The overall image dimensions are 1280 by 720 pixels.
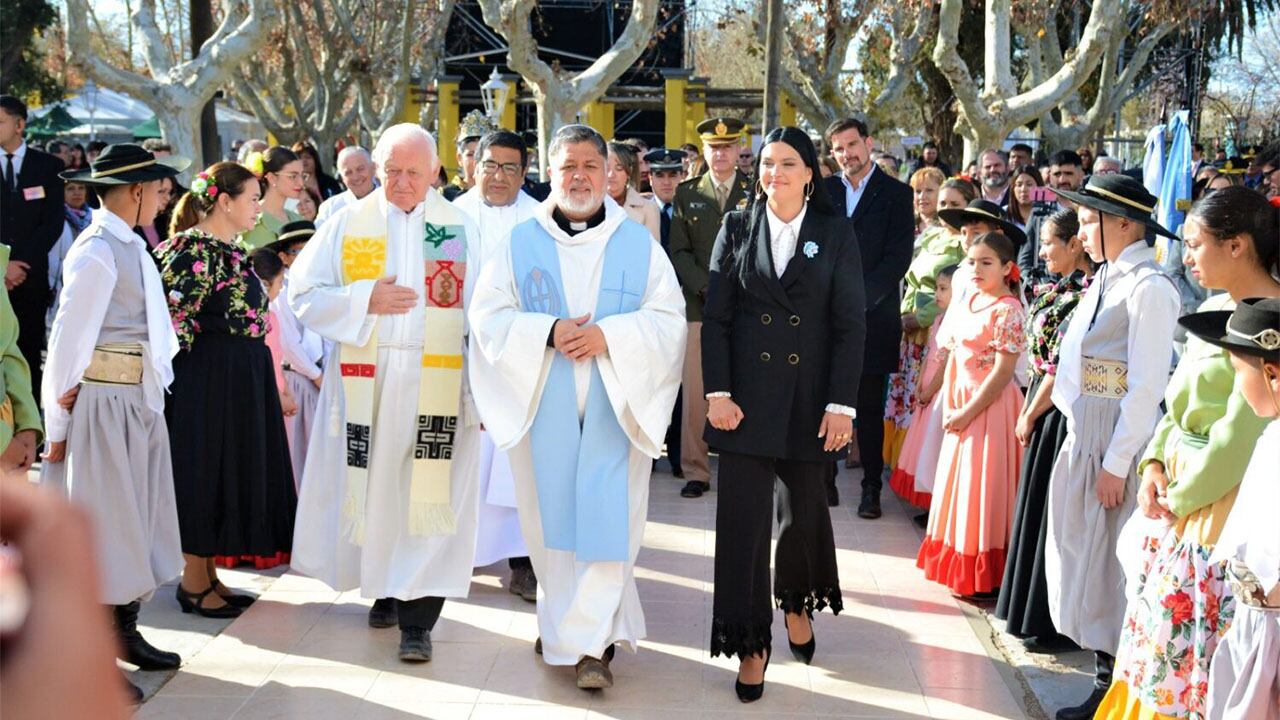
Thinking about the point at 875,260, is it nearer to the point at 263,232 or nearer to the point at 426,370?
the point at 426,370

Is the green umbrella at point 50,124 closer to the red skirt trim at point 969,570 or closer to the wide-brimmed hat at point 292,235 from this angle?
the wide-brimmed hat at point 292,235

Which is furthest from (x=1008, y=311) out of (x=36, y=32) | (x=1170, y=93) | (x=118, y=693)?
(x=36, y=32)

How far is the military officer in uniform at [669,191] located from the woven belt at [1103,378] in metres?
4.43

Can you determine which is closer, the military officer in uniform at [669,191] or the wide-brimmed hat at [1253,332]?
the wide-brimmed hat at [1253,332]

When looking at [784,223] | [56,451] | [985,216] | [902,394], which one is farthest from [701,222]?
[56,451]

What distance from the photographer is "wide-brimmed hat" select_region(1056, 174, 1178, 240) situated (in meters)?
5.27

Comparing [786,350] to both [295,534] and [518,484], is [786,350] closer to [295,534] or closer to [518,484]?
[518,484]

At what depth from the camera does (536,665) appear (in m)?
5.72

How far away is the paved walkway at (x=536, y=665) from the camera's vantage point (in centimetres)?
526

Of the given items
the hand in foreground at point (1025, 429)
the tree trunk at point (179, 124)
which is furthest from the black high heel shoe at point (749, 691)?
the tree trunk at point (179, 124)

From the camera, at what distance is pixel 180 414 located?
6.21 meters

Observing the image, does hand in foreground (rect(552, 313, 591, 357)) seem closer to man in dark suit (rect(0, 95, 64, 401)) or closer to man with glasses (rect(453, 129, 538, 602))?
man with glasses (rect(453, 129, 538, 602))

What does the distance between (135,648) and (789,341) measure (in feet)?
9.33

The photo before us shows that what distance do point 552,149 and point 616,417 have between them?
113cm
